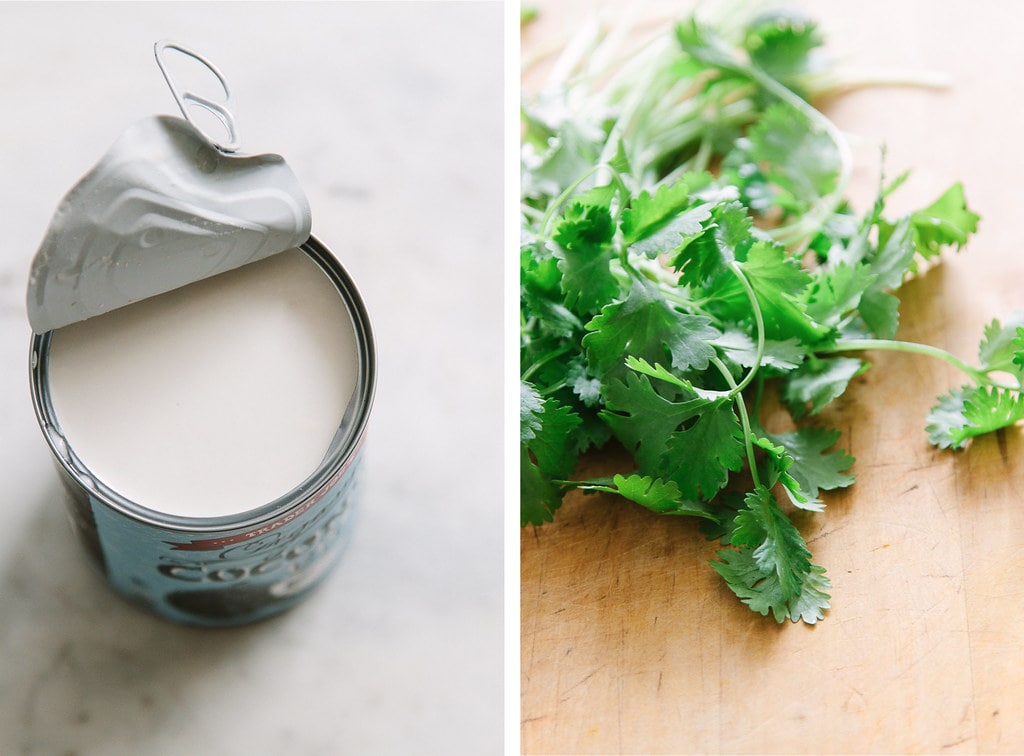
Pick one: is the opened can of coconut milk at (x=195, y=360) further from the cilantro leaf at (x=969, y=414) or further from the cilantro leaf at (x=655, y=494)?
the cilantro leaf at (x=969, y=414)

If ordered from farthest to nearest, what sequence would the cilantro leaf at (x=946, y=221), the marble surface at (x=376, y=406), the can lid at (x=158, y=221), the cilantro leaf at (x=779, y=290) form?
the cilantro leaf at (x=946, y=221), the cilantro leaf at (x=779, y=290), the marble surface at (x=376, y=406), the can lid at (x=158, y=221)

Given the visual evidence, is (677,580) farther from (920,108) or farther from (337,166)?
(920,108)

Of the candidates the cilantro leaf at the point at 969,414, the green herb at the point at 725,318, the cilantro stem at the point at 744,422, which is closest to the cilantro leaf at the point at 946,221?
the green herb at the point at 725,318

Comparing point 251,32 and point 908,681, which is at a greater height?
point 251,32

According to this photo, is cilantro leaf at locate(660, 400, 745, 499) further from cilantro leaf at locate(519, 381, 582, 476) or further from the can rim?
the can rim

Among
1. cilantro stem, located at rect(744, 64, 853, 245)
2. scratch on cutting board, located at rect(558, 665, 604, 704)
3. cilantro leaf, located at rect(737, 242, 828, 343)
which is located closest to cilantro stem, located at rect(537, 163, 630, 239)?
cilantro leaf, located at rect(737, 242, 828, 343)

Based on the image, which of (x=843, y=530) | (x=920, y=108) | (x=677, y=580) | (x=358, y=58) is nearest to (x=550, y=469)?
(x=677, y=580)

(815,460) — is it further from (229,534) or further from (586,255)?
(229,534)

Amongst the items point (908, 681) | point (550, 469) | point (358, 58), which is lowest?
point (908, 681)
